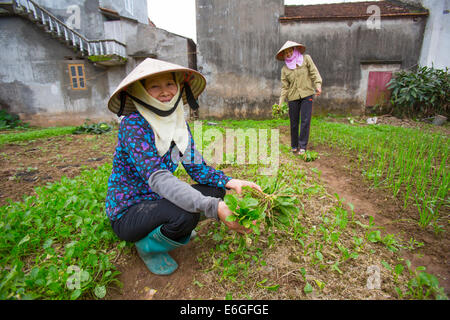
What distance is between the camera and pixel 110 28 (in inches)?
351

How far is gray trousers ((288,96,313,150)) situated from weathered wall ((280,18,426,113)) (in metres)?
5.79

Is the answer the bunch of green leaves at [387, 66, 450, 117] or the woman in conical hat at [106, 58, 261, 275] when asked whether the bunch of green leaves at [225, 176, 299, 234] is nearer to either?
the woman in conical hat at [106, 58, 261, 275]

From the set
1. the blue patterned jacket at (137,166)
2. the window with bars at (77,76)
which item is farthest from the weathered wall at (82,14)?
the blue patterned jacket at (137,166)

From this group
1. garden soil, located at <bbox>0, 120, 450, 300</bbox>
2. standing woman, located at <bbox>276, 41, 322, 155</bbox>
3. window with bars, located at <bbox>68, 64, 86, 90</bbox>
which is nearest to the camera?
garden soil, located at <bbox>0, 120, 450, 300</bbox>

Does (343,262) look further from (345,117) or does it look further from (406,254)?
(345,117)

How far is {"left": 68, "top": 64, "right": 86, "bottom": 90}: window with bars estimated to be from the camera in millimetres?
9102

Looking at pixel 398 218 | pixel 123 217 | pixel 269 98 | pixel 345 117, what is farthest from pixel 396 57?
pixel 123 217

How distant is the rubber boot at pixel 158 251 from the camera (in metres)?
1.40

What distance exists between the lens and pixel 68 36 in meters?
8.69

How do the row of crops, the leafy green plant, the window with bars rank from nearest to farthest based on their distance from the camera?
the leafy green plant
the row of crops
the window with bars

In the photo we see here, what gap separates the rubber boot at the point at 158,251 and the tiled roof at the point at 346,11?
9.52m

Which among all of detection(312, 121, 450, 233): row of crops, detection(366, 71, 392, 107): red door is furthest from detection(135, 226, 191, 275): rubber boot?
detection(366, 71, 392, 107): red door

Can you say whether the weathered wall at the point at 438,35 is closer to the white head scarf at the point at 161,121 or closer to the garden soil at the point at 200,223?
the garden soil at the point at 200,223

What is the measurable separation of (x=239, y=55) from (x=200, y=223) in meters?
8.50
